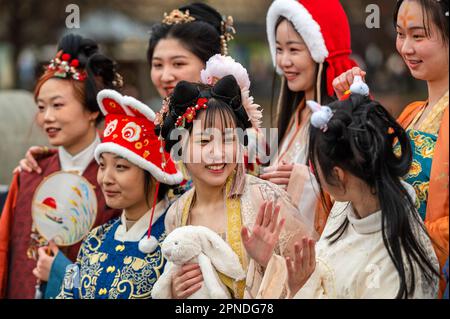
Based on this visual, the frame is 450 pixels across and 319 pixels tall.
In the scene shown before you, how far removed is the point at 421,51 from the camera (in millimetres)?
3404

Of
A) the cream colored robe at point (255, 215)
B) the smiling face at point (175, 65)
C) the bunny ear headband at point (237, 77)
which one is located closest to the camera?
the cream colored robe at point (255, 215)

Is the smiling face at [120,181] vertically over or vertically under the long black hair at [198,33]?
under

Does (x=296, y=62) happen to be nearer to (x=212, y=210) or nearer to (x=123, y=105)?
(x=123, y=105)

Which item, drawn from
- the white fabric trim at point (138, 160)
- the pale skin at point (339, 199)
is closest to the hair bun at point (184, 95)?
the white fabric trim at point (138, 160)

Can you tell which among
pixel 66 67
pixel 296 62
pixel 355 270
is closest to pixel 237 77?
pixel 296 62

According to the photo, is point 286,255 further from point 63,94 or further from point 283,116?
point 63,94

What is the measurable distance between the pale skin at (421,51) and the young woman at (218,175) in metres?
0.55

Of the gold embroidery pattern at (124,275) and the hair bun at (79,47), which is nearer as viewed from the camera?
the gold embroidery pattern at (124,275)

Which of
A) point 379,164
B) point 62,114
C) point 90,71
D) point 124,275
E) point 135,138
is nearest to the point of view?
point 379,164

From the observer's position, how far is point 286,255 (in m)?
3.31

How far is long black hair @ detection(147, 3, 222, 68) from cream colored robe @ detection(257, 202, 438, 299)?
177 cm

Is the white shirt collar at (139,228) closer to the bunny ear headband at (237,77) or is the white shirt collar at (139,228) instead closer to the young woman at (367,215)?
the bunny ear headband at (237,77)

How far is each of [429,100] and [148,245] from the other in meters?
1.39

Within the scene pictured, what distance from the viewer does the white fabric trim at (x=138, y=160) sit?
371cm
